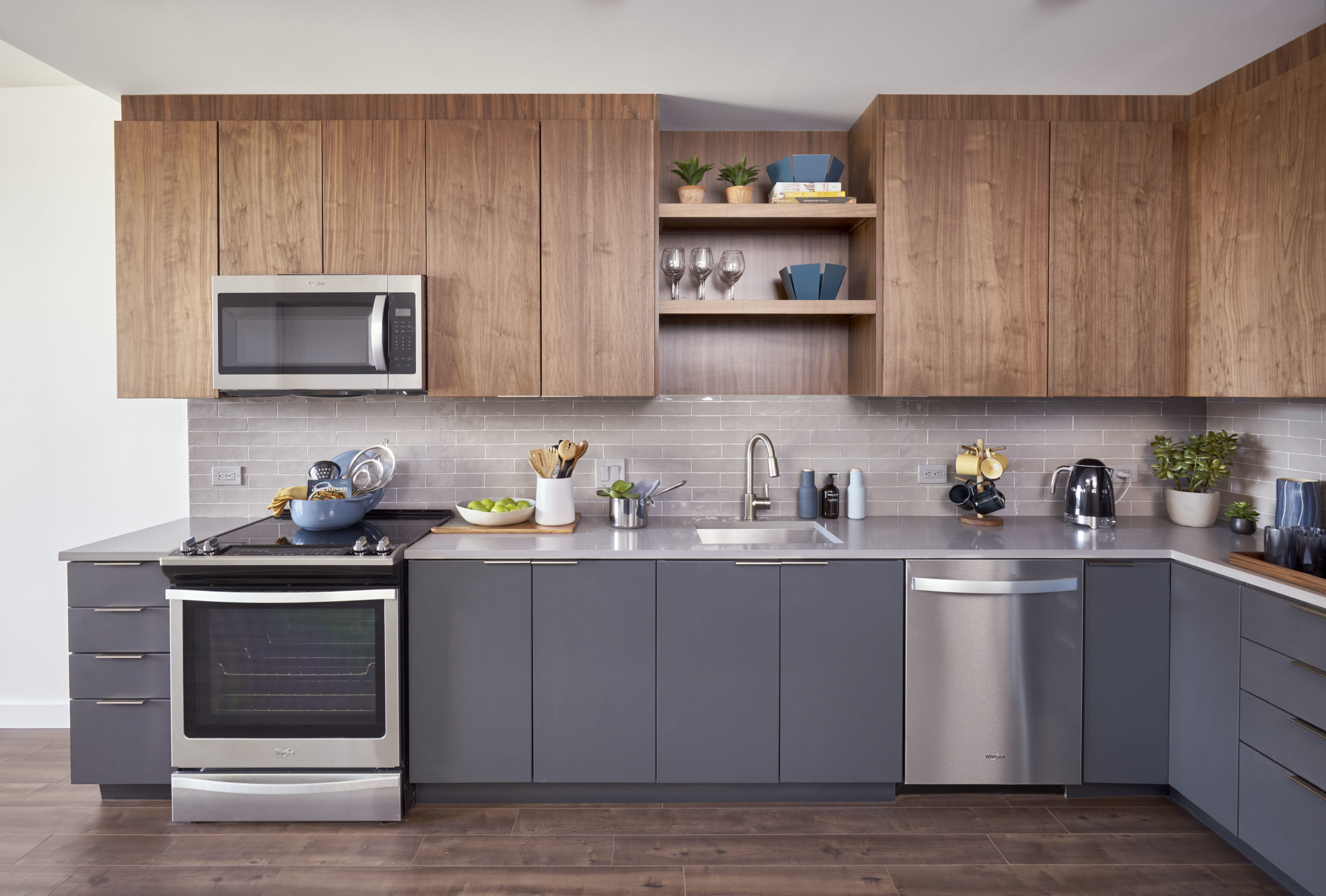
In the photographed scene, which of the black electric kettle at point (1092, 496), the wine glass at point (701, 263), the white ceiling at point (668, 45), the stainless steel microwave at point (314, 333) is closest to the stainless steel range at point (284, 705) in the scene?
the stainless steel microwave at point (314, 333)

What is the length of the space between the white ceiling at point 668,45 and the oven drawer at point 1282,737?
196 centimetres

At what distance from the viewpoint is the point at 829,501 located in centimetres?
308

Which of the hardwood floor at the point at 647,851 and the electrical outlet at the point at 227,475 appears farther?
the electrical outlet at the point at 227,475

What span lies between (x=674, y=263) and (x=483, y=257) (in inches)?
27.5

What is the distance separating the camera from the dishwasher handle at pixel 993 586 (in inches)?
98.0

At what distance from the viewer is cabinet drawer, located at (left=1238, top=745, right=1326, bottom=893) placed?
194 centimetres

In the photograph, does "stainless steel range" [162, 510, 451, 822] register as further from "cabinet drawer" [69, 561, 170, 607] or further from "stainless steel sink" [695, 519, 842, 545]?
"stainless steel sink" [695, 519, 842, 545]

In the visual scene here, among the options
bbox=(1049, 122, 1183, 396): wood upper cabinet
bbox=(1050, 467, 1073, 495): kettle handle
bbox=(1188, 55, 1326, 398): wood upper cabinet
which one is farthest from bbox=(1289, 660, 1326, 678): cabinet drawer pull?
bbox=(1050, 467, 1073, 495): kettle handle

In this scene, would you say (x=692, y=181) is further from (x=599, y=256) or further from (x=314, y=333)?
(x=314, y=333)

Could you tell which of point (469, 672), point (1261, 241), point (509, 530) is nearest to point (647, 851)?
point (469, 672)

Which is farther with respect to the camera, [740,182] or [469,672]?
[740,182]

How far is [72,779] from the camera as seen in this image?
8.33 feet

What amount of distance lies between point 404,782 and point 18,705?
77.1 inches

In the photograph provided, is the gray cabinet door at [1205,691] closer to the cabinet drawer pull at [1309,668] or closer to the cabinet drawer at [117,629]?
the cabinet drawer pull at [1309,668]
